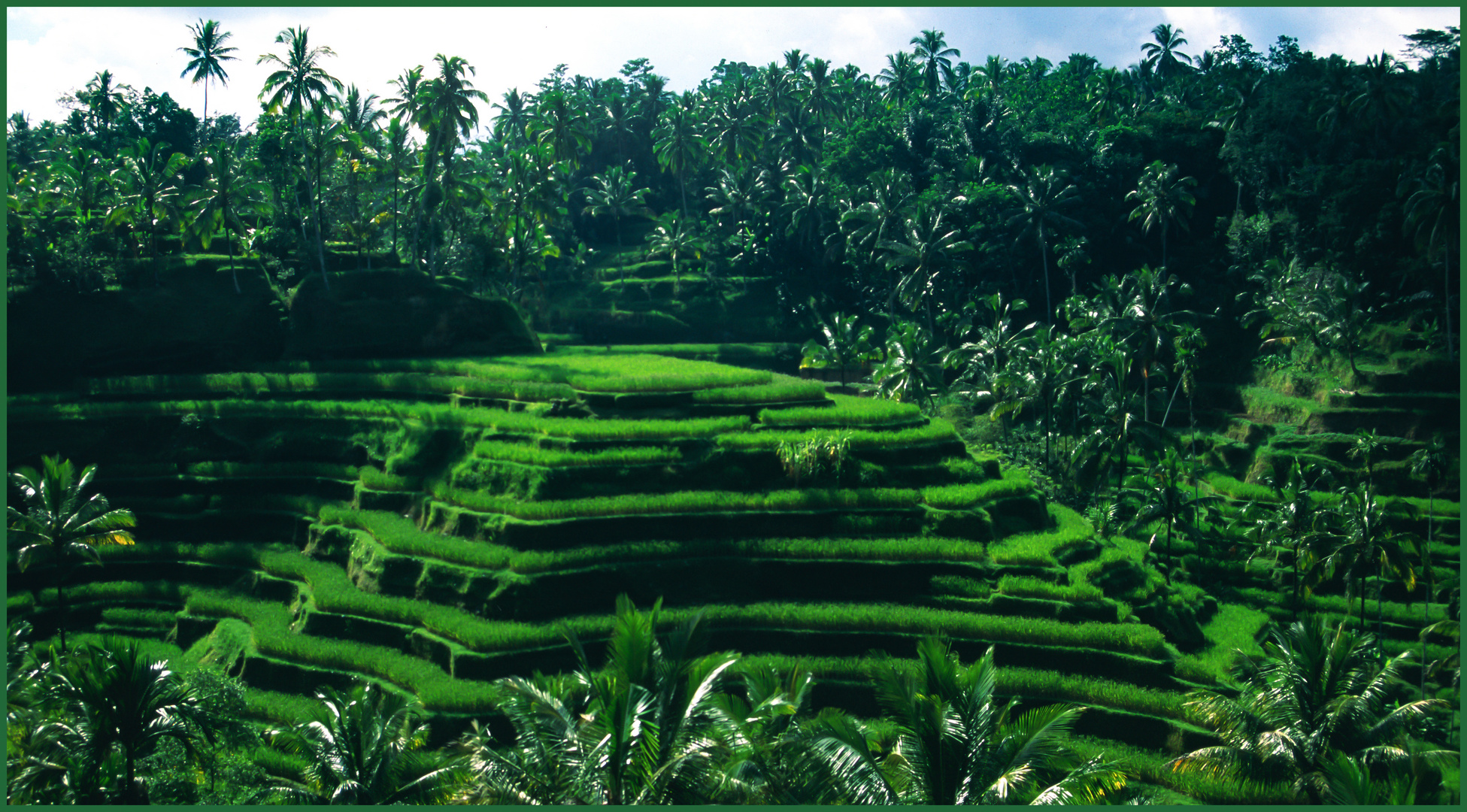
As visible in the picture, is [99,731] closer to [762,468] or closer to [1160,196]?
[762,468]

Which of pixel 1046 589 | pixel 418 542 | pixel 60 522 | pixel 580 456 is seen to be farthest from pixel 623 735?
pixel 60 522

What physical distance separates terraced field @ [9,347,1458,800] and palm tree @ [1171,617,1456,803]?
0.73 meters

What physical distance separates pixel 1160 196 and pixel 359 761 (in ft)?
158

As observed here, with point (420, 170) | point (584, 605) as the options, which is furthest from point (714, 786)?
point (420, 170)

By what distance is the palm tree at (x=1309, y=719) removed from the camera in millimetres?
17516

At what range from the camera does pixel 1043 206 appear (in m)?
52.3

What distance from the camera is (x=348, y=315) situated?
3841 cm

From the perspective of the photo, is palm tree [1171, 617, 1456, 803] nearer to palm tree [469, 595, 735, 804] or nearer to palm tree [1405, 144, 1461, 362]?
palm tree [469, 595, 735, 804]

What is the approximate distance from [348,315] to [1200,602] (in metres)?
31.4

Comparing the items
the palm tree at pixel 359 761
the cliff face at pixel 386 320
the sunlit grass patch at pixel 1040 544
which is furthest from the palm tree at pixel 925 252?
the palm tree at pixel 359 761

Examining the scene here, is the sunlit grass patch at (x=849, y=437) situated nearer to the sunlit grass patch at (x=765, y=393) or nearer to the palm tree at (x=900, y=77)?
the sunlit grass patch at (x=765, y=393)

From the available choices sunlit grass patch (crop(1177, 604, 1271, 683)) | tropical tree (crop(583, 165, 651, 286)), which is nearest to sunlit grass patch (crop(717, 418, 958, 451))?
sunlit grass patch (crop(1177, 604, 1271, 683))

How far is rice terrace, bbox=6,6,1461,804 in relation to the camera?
1572 cm

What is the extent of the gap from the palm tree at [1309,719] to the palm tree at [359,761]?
13764 mm
